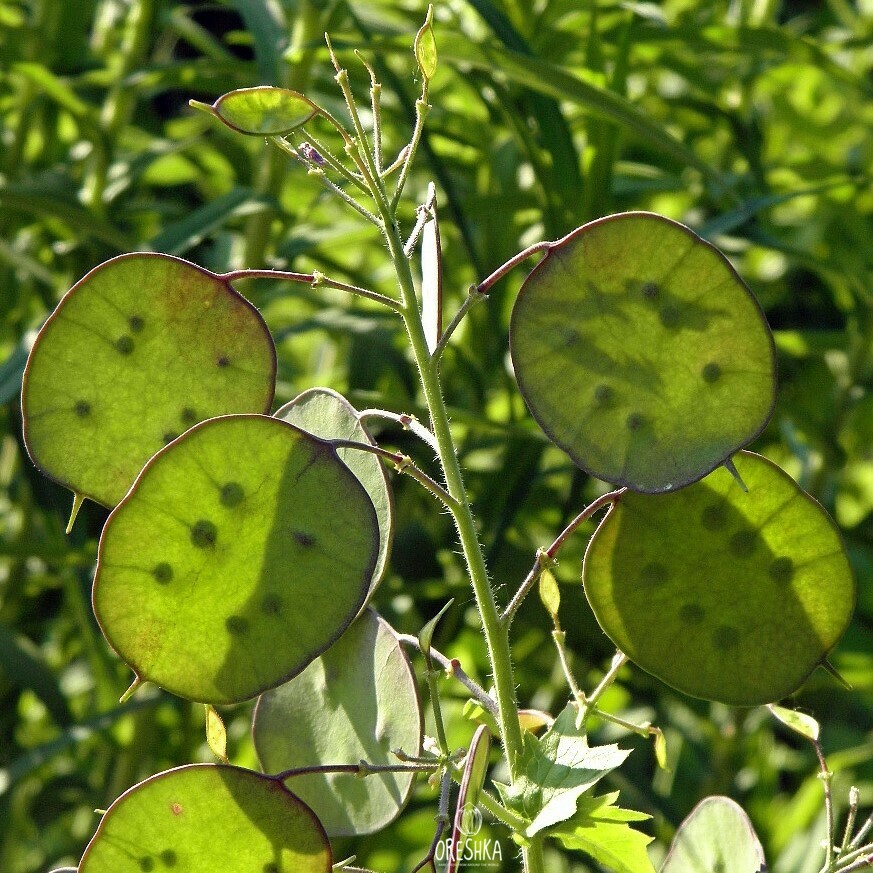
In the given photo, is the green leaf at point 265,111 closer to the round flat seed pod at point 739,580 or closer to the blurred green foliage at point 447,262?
the round flat seed pod at point 739,580

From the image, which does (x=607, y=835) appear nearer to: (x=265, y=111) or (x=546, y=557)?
(x=546, y=557)

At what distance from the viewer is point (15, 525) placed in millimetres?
1000

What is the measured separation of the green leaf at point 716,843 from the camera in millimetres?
416

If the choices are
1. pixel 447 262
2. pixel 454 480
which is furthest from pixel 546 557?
pixel 447 262

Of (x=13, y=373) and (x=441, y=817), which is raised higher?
(x=441, y=817)

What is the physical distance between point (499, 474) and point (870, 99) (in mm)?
458

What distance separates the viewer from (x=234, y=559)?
36cm

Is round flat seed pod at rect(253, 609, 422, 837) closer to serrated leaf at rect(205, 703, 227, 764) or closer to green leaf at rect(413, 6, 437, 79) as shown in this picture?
serrated leaf at rect(205, 703, 227, 764)

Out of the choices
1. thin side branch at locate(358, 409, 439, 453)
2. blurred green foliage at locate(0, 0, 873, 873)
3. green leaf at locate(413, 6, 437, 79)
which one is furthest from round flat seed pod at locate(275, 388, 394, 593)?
blurred green foliage at locate(0, 0, 873, 873)

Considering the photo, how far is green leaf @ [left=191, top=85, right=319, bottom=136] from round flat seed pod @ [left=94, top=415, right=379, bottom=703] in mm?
87

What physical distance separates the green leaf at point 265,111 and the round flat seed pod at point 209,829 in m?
0.20

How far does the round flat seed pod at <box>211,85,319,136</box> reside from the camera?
0.34 meters

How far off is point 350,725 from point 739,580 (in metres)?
0.15

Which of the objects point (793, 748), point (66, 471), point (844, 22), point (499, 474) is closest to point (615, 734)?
point (499, 474)
